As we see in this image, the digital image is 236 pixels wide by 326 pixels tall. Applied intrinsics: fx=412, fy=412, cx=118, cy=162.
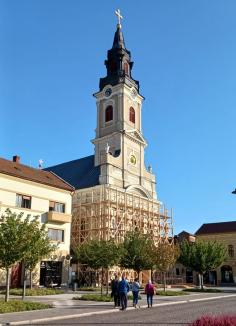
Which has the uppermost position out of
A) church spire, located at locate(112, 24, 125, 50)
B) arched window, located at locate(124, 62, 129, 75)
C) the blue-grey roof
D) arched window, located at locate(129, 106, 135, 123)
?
church spire, located at locate(112, 24, 125, 50)

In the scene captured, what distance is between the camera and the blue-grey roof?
5897 centimetres

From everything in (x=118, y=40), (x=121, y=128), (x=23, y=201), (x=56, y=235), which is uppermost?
(x=118, y=40)

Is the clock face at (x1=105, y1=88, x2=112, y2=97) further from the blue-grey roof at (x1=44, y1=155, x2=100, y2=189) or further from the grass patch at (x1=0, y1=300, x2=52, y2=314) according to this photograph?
the grass patch at (x1=0, y1=300, x2=52, y2=314)

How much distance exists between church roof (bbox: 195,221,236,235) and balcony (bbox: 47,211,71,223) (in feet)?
135

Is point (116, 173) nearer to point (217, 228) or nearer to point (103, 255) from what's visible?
point (103, 255)

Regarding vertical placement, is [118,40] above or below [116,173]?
above

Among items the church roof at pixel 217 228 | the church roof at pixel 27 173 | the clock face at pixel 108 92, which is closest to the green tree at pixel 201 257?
the church roof at pixel 27 173

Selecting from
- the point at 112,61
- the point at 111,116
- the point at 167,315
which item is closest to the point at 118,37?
the point at 112,61

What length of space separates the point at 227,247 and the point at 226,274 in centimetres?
469

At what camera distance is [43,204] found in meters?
41.4

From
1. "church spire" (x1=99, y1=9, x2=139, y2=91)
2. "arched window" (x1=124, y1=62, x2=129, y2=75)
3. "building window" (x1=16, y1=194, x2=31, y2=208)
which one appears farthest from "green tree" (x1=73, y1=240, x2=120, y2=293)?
"arched window" (x1=124, y1=62, x2=129, y2=75)

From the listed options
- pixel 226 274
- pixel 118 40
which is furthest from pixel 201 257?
pixel 118 40

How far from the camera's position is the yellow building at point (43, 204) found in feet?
125

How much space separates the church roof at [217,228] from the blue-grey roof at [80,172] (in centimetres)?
2834
